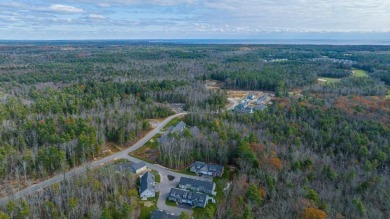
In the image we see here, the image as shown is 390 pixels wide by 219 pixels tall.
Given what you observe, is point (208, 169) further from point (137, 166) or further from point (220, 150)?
point (137, 166)

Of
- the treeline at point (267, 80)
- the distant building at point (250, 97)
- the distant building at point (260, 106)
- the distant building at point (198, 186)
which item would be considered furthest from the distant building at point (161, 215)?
the treeline at point (267, 80)

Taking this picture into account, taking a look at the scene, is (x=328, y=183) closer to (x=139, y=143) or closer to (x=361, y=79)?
(x=139, y=143)

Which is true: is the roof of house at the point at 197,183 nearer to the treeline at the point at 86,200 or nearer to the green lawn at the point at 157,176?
the green lawn at the point at 157,176

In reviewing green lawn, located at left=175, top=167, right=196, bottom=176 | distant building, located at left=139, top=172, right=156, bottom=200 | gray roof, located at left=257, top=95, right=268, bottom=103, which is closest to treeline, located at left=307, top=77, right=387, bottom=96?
gray roof, located at left=257, top=95, right=268, bottom=103

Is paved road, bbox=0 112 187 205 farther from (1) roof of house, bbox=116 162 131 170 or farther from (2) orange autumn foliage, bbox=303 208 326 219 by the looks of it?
(2) orange autumn foliage, bbox=303 208 326 219

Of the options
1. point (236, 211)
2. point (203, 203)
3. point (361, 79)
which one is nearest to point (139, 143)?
point (203, 203)
